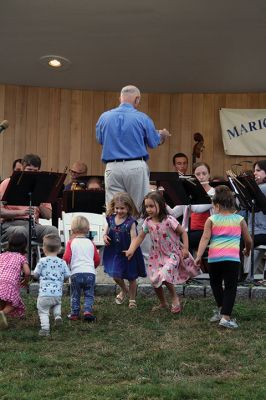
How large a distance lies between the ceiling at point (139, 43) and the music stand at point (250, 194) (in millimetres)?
2582

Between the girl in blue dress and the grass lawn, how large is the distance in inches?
13.2

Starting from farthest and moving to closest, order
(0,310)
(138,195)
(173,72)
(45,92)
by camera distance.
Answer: (45,92) < (173,72) < (138,195) < (0,310)

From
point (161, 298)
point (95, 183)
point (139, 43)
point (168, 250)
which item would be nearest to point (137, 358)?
point (161, 298)

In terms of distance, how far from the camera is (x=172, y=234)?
19.9 ft

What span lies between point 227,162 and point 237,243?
18.9 feet

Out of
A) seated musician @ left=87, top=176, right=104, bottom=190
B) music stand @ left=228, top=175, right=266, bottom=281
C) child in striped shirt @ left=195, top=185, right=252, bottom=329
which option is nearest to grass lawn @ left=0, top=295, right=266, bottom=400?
child in striped shirt @ left=195, top=185, right=252, bottom=329

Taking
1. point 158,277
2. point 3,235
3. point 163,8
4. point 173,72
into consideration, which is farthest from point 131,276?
point 173,72

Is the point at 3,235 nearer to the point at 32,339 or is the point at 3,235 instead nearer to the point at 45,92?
the point at 32,339

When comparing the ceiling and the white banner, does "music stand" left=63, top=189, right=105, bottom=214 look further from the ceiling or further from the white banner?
the white banner

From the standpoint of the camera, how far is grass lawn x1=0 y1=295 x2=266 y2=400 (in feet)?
12.6

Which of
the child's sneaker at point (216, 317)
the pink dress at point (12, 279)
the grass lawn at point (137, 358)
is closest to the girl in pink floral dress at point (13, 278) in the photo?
the pink dress at point (12, 279)

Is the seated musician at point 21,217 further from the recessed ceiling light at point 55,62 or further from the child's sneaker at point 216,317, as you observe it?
the recessed ceiling light at point 55,62

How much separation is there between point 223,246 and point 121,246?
105cm

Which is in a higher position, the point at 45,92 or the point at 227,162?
the point at 45,92
